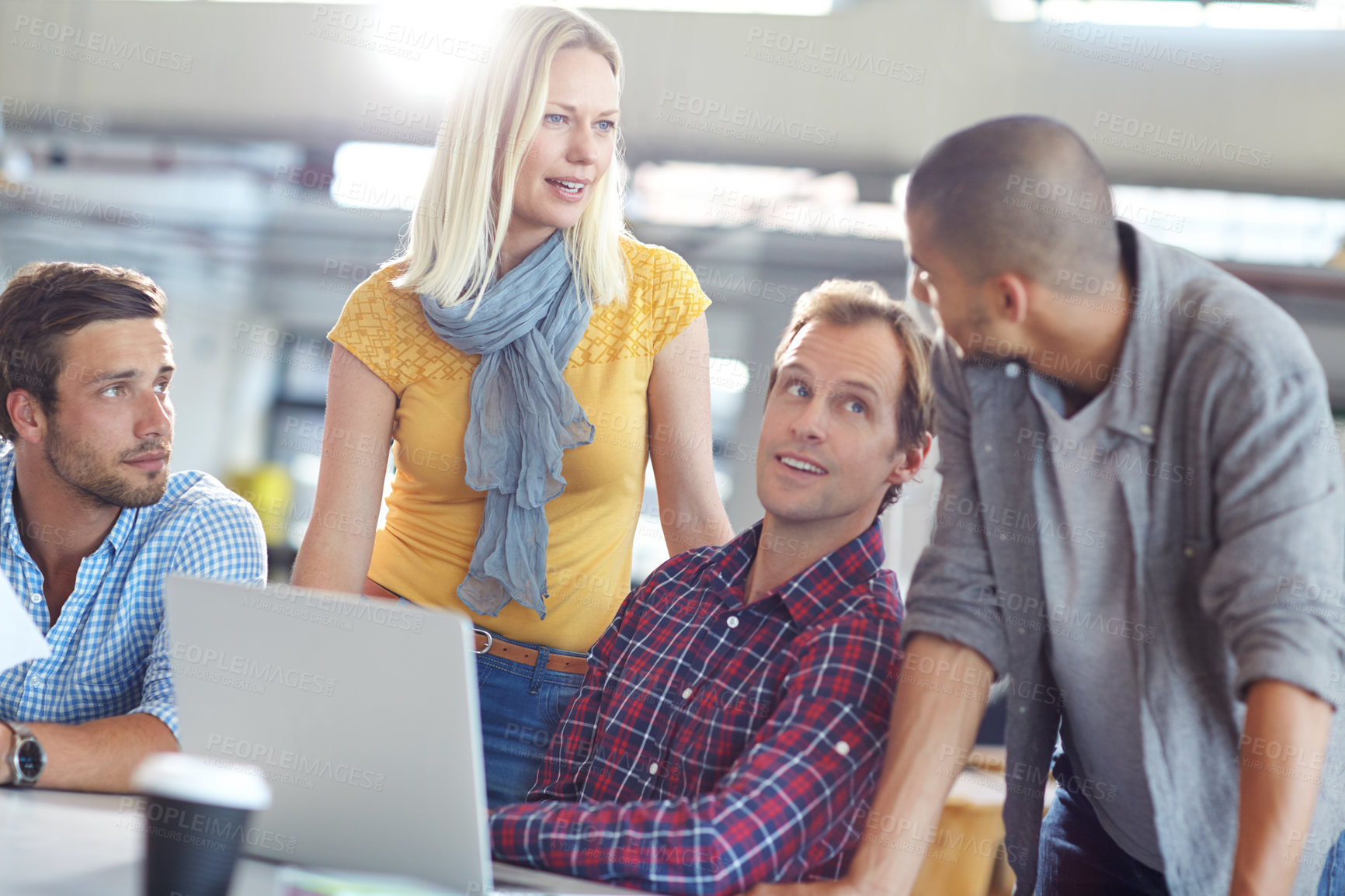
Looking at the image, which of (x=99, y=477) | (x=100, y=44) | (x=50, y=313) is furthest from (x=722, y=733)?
(x=100, y=44)

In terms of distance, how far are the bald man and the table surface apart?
0.47m

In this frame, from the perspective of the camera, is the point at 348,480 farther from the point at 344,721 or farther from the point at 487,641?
the point at 344,721

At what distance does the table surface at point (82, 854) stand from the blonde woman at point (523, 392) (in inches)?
19.4

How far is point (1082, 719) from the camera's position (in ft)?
4.19

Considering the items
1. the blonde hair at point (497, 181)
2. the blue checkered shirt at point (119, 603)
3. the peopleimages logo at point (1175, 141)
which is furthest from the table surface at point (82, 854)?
the peopleimages logo at point (1175, 141)

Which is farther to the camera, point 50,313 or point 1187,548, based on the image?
point 50,313

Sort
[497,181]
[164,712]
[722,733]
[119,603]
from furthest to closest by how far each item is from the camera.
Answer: [497,181] → [119,603] → [164,712] → [722,733]

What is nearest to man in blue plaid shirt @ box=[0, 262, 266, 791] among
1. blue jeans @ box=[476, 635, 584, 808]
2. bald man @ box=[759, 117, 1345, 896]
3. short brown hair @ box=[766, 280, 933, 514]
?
blue jeans @ box=[476, 635, 584, 808]

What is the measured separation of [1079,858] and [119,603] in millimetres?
1313

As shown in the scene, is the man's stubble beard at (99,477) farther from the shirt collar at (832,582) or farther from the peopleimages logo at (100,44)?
the peopleimages logo at (100,44)

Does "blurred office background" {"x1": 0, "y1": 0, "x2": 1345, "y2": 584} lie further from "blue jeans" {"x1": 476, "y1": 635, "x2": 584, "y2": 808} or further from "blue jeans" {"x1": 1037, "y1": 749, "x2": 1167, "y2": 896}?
"blue jeans" {"x1": 1037, "y1": 749, "x2": 1167, "y2": 896}

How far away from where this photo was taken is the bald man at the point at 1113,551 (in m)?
1.04

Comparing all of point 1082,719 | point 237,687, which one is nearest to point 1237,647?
point 1082,719

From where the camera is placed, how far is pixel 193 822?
31.6 inches
